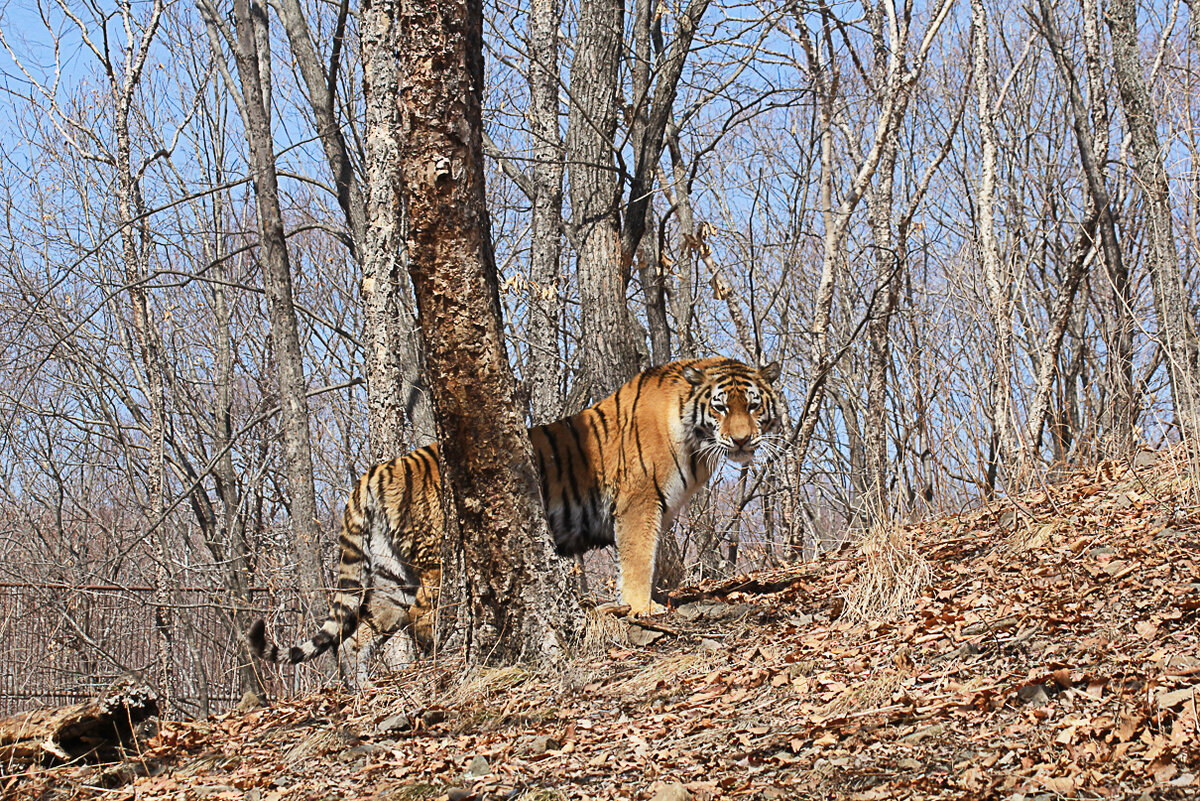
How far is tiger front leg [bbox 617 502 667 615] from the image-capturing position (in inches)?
242

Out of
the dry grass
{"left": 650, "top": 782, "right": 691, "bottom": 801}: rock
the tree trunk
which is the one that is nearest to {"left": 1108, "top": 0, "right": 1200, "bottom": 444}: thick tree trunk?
the tree trunk

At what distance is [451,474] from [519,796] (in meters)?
1.87

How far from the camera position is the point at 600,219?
7.66 meters

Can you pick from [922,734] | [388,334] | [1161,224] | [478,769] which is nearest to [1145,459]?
[1161,224]

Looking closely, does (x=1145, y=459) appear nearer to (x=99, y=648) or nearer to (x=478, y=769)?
(x=478, y=769)

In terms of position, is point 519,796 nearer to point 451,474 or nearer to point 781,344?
point 451,474

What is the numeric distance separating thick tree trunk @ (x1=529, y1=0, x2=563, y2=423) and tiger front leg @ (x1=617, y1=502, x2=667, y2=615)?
2.50 metres

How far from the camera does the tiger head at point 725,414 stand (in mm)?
6434

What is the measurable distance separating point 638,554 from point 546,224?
3.62 meters

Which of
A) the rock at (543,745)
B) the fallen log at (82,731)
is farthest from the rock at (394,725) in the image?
the fallen log at (82,731)

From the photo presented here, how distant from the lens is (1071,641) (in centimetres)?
414

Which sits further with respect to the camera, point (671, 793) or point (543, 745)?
point (543, 745)

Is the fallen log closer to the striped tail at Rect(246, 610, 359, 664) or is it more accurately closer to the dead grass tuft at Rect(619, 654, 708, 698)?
the striped tail at Rect(246, 610, 359, 664)

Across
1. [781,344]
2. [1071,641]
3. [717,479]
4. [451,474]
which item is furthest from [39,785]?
[781,344]
